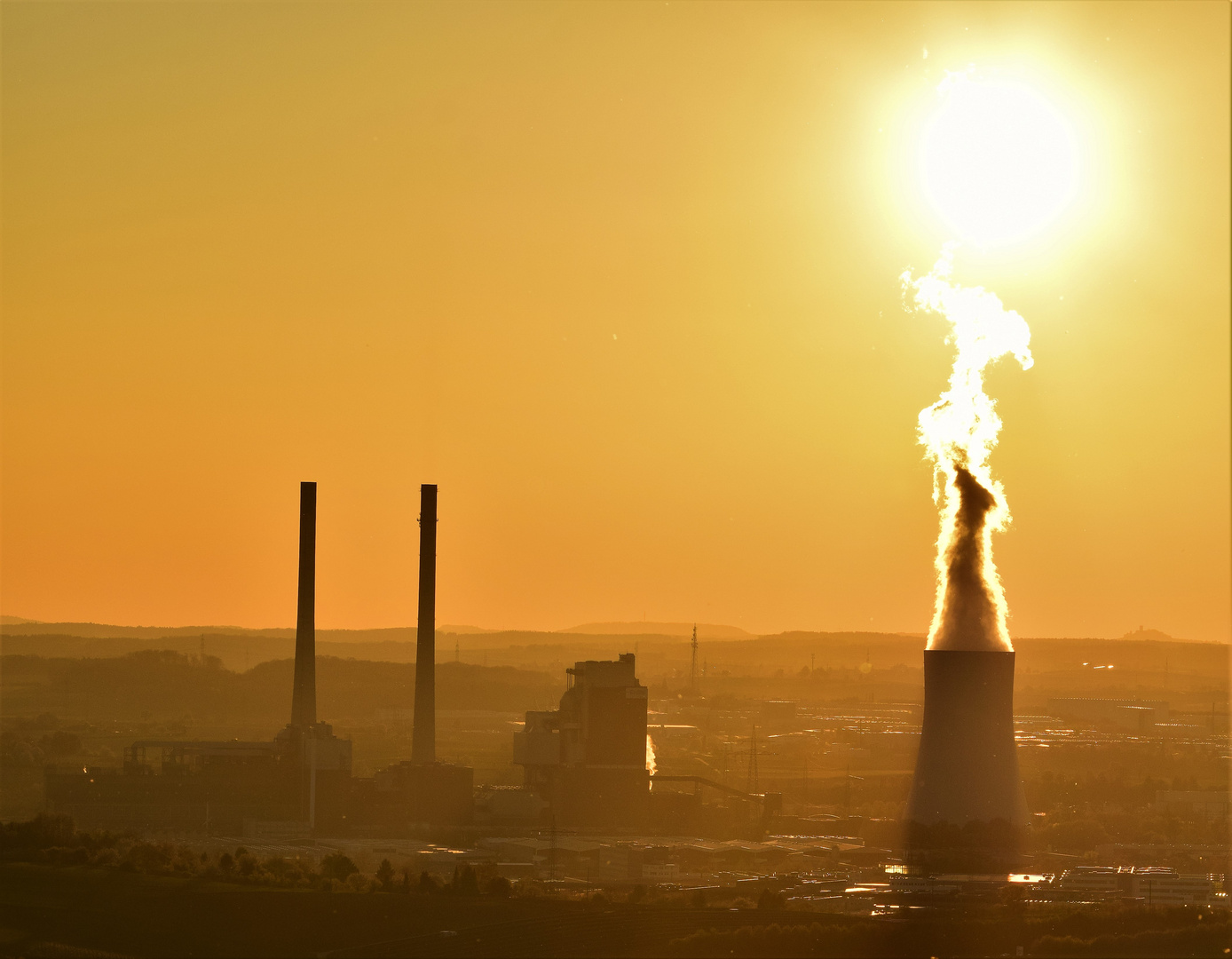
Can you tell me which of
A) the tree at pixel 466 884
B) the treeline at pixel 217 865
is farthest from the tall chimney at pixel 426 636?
the tree at pixel 466 884

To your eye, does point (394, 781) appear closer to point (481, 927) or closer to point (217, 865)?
point (217, 865)

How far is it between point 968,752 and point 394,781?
25.0 m

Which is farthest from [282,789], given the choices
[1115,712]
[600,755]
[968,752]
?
[1115,712]

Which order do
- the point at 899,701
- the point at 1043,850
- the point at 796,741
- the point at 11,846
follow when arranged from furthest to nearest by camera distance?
1. the point at 899,701
2. the point at 796,741
3. the point at 1043,850
4. the point at 11,846

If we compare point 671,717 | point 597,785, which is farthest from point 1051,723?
point 597,785

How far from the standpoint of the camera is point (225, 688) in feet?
500

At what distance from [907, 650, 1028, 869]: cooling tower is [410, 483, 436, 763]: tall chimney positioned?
22016 millimetres

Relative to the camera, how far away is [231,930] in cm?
3900

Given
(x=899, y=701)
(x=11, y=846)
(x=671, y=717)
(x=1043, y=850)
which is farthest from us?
(x=899, y=701)

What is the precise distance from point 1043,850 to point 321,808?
24.2 meters

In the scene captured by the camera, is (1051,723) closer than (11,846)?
No

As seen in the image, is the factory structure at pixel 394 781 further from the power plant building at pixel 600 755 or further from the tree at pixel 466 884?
the tree at pixel 466 884

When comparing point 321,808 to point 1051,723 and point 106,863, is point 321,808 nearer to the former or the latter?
point 106,863

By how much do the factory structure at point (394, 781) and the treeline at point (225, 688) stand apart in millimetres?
72774
